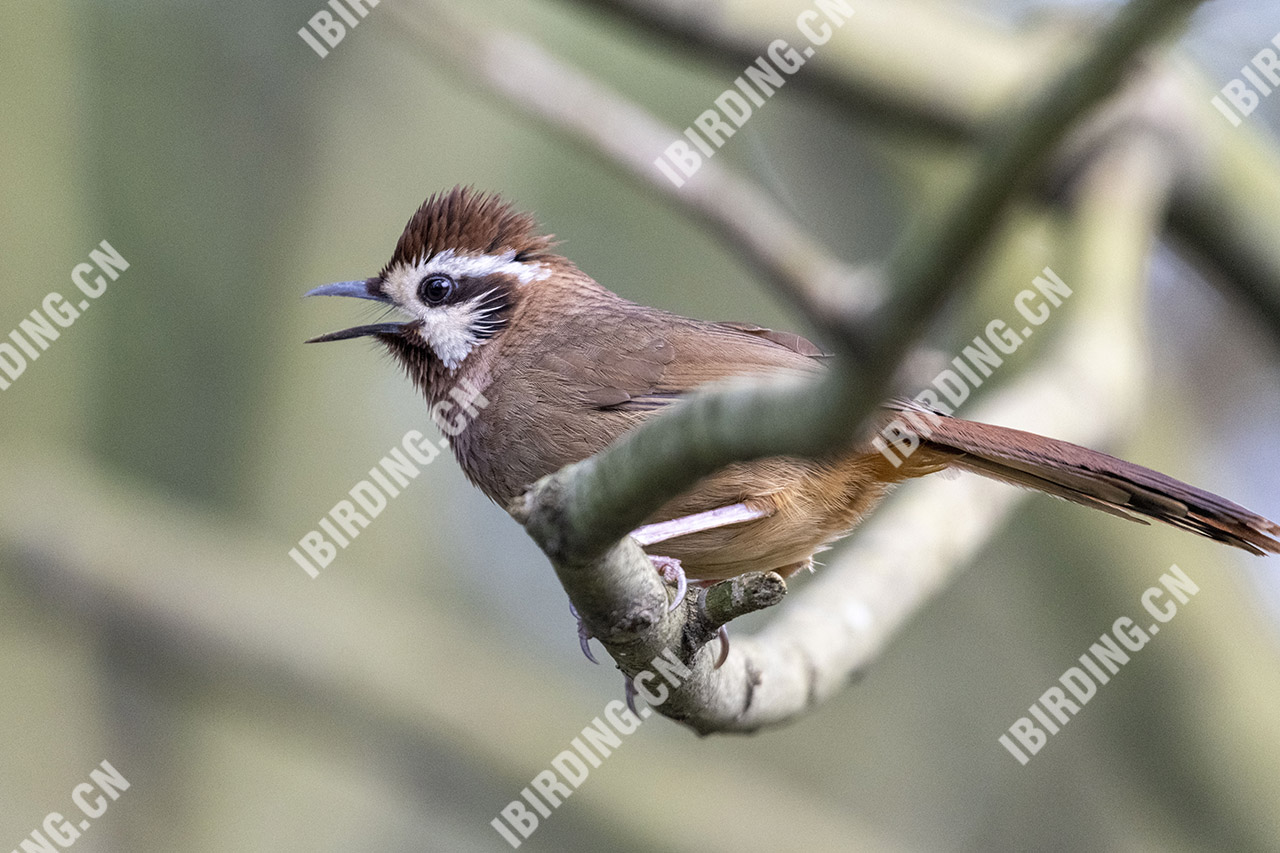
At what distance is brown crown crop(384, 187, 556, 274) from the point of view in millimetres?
4180

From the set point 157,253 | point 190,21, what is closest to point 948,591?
point 157,253

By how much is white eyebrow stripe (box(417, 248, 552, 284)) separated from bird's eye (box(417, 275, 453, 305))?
0.07 feet

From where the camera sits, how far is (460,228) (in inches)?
166

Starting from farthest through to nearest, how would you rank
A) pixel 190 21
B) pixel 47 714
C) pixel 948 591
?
pixel 948 591 → pixel 190 21 → pixel 47 714

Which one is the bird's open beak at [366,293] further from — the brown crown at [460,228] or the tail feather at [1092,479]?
the tail feather at [1092,479]

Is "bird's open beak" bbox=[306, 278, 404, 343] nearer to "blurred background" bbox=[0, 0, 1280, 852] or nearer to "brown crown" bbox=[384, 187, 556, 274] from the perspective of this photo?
"brown crown" bbox=[384, 187, 556, 274]

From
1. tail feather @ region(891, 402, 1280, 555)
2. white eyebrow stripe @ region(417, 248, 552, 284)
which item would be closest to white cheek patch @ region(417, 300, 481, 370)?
white eyebrow stripe @ region(417, 248, 552, 284)

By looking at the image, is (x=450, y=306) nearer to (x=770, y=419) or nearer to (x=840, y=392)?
(x=770, y=419)

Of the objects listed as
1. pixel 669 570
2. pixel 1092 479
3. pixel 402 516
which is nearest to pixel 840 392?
pixel 669 570

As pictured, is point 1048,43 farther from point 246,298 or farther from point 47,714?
point 47,714

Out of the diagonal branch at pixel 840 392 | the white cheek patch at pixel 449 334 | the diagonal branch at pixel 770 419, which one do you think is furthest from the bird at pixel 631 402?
the diagonal branch at pixel 840 392

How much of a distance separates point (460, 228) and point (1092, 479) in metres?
2.21

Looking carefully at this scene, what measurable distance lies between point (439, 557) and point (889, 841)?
3010 millimetres

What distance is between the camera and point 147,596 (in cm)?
548
